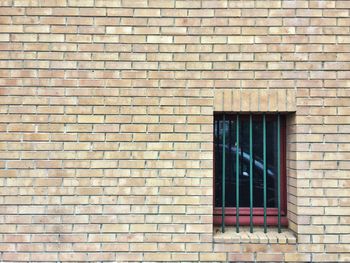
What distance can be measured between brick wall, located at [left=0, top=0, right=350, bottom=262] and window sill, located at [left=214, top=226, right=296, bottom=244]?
0.02 m

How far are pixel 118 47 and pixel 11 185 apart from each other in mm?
1517

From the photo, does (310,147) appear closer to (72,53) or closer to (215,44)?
(215,44)

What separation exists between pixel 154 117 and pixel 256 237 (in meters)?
1.37

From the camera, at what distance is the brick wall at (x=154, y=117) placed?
3311mm

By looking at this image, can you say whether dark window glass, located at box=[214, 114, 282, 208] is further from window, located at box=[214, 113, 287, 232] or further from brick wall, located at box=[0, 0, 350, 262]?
brick wall, located at box=[0, 0, 350, 262]

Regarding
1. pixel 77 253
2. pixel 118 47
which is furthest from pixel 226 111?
pixel 77 253

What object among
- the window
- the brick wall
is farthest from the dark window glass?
the brick wall

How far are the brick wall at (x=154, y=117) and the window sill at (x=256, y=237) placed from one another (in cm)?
2

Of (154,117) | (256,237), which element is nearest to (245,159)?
(256,237)

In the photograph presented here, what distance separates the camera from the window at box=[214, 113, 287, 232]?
11.6 ft

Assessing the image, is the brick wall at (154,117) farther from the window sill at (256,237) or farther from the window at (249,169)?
the window at (249,169)

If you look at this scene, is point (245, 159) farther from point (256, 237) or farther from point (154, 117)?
point (154, 117)

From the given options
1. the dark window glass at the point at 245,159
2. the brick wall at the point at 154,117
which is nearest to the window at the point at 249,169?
the dark window glass at the point at 245,159

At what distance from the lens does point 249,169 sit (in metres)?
3.53
